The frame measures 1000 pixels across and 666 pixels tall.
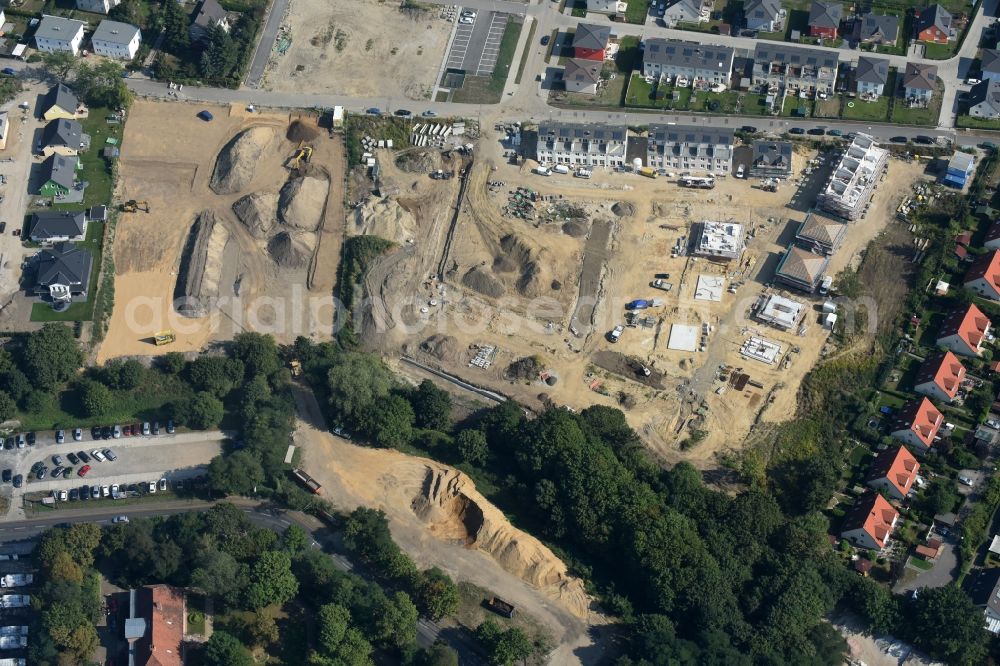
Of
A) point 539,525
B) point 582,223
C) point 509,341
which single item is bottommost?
point 539,525

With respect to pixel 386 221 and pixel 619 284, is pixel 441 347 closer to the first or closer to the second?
pixel 386 221

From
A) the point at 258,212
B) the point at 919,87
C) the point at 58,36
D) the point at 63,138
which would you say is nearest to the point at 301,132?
the point at 258,212

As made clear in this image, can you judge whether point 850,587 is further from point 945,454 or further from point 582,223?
point 582,223

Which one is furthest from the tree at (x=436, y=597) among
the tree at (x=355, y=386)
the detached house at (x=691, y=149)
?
the detached house at (x=691, y=149)

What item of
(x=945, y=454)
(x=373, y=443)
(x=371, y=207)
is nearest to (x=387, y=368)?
(x=373, y=443)

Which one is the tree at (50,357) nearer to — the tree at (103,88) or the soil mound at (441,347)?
the tree at (103,88)
